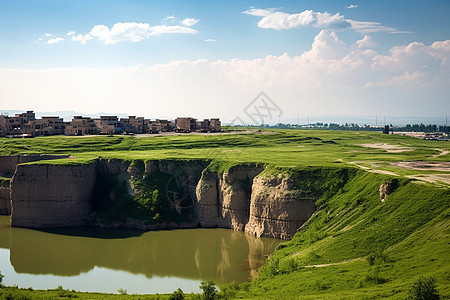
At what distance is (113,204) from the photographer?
58.8 m

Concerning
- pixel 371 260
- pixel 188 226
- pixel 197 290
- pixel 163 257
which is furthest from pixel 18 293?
pixel 188 226

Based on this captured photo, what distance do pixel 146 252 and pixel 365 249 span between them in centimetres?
2185

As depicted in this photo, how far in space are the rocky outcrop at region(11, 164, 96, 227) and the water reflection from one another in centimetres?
198

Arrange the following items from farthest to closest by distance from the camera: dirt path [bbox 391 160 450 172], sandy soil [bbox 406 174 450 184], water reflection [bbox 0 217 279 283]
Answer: dirt path [bbox 391 160 450 172] → water reflection [bbox 0 217 279 283] → sandy soil [bbox 406 174 450 184]

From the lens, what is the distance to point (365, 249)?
35719mm

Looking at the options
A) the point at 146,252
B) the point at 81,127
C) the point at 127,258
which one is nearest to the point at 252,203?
the point at 146,252

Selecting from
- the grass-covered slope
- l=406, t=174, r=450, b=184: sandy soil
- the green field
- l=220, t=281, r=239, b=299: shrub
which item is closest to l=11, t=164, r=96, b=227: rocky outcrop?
the green field

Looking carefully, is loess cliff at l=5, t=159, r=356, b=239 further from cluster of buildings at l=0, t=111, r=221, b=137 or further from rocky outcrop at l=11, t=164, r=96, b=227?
cluster of buildings at l=0, t=111, r=221, b=137

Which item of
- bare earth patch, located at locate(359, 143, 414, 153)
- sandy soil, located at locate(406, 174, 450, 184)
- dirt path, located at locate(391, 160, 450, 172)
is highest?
bare earth patch, located at locate(359, 143, 414, 153)

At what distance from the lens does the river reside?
133ft

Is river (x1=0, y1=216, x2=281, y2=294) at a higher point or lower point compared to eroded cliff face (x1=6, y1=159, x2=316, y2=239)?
lower

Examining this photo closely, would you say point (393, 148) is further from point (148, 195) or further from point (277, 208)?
point (148, 195)

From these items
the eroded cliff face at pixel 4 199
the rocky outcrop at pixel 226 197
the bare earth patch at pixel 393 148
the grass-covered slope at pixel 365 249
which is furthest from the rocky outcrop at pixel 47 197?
the bare earth patch at pixel 393 148

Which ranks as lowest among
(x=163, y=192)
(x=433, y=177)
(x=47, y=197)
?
(x=47, y=197)
